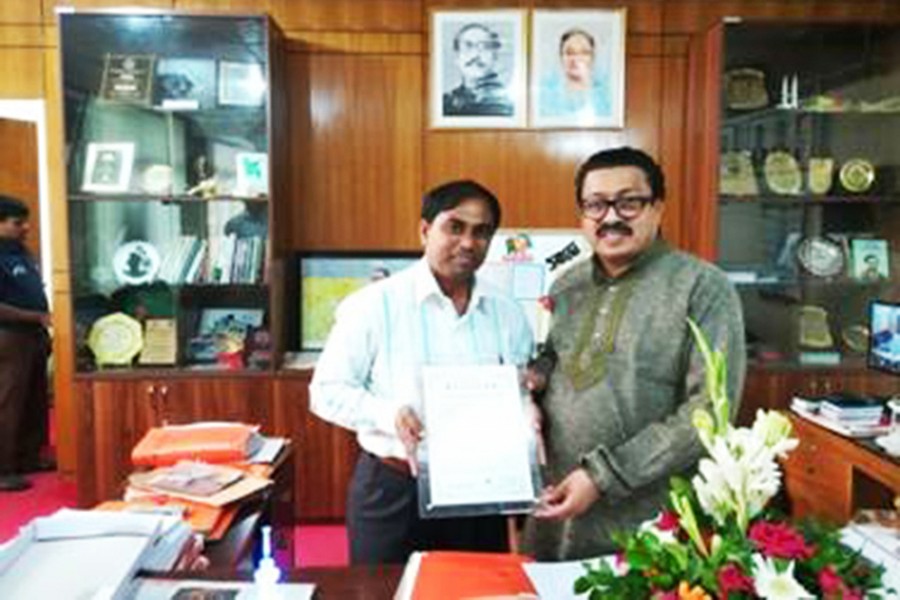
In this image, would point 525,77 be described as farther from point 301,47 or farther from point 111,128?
point 111,128

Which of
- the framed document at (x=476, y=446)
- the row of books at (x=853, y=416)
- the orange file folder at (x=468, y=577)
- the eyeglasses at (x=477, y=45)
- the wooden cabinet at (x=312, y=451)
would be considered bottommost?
the wooden cabinet at (x=312, y=451)

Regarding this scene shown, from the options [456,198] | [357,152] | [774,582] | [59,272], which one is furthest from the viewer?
[59,272]

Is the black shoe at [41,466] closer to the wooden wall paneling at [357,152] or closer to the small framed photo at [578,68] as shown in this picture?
the wooden wall paneling at [357,152]

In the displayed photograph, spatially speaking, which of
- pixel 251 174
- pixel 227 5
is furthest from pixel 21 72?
pixel 251 174

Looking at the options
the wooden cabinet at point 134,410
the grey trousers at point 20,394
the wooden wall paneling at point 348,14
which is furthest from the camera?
the grey trousers at point 20,394

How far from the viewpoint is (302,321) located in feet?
12.5

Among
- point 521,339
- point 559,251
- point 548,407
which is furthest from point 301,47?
point 548,407

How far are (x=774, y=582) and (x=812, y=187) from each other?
339 cm

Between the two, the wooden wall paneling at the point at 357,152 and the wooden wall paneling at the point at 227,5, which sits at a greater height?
the wooden wall paneling at the point at 227,5

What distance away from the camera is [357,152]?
12.5 feet

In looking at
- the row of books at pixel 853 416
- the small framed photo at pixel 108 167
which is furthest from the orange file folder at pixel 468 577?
the small framed photo at pixel 108 167

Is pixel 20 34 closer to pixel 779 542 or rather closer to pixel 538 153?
pixel 538 153

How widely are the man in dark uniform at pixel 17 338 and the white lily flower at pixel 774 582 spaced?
4.21 metres

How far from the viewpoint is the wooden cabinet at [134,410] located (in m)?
3.46
